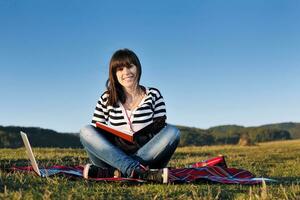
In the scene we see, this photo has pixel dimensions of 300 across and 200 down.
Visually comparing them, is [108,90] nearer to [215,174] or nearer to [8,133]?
[215,174]

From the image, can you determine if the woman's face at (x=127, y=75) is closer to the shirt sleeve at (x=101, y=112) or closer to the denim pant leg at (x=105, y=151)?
the shirt sleeve at (x=101, y=112)

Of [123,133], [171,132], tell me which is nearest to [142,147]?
[123,133]

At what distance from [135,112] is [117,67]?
0.80m

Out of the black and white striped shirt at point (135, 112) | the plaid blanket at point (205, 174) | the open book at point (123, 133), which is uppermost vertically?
the black and white striped shirt at point (135, 112)

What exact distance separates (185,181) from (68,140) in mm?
38410

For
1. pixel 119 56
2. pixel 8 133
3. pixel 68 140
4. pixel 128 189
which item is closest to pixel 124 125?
pixel 119 56

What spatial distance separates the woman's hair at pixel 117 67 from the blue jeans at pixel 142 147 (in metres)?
0.73

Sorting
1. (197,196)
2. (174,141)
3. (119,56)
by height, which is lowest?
(197,196)

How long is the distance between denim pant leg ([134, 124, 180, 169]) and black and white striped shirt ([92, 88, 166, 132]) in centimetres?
46

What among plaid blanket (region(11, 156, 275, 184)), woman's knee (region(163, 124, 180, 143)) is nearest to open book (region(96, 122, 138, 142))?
woman's knee (region(163, 124, 180, 143))

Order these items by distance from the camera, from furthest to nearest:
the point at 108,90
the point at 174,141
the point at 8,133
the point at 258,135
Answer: the point at 258,135
the point at 8,133
the point at 108,90
the point at 174,141

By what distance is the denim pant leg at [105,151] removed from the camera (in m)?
6.73

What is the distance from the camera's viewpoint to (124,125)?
7785 mm

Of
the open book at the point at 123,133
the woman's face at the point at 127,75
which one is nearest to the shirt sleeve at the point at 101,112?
the woman's face at the point at 127,75
